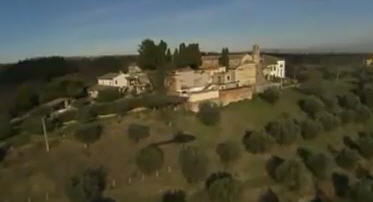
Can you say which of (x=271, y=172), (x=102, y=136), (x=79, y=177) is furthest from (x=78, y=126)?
(x=271, y=172)

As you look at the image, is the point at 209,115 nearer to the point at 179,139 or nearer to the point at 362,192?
the point at 179,139

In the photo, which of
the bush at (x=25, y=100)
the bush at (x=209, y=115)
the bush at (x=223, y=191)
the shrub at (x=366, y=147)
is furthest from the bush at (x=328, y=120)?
the bush at (x=25, y=100)

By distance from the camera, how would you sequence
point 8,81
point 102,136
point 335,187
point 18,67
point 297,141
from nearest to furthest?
point 335,187, point 102,136, point 297,141, point 8,81, point 18,67

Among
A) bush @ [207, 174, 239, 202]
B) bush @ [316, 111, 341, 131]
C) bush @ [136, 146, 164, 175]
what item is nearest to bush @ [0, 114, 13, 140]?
bush @ [136, 146, 164, 175]

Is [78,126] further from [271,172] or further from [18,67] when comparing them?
[18,67]

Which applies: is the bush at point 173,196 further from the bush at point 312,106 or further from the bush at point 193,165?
the bush at point 312,106
